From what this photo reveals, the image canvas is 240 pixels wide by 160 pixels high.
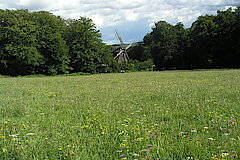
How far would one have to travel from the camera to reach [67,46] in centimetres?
6956

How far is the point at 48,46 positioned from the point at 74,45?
7361 millimetres

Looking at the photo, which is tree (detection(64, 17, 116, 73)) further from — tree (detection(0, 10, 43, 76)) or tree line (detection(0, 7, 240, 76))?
tree (detection(0, 10, 43, 76))

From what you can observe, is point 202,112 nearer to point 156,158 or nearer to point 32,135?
point 156,158

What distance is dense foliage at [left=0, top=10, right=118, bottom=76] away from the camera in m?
60.8

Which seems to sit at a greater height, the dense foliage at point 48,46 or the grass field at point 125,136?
the dense foliage at point 48,46

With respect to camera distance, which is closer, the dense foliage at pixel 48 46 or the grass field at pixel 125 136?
the grass field at pixel 125 136

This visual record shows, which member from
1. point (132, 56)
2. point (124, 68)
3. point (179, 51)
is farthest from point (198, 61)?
point (132, 56)

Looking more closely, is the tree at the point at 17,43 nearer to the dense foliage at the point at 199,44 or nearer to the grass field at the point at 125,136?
the dense foliage at the point at 199,44

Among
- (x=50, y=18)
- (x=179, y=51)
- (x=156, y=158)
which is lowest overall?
(x=156, y=158)

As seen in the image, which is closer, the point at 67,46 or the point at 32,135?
the point at 32,135

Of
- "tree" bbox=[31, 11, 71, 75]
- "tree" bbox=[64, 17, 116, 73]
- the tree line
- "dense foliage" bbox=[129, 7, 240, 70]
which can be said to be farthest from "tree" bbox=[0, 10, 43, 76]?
"dense foliage" bbox=[129, 7, 240, 70]

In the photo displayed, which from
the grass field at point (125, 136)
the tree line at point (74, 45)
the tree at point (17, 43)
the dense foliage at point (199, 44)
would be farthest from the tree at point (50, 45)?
the grass field at point (125, 136)

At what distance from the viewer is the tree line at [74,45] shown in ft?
202

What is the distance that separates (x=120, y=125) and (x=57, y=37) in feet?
201
